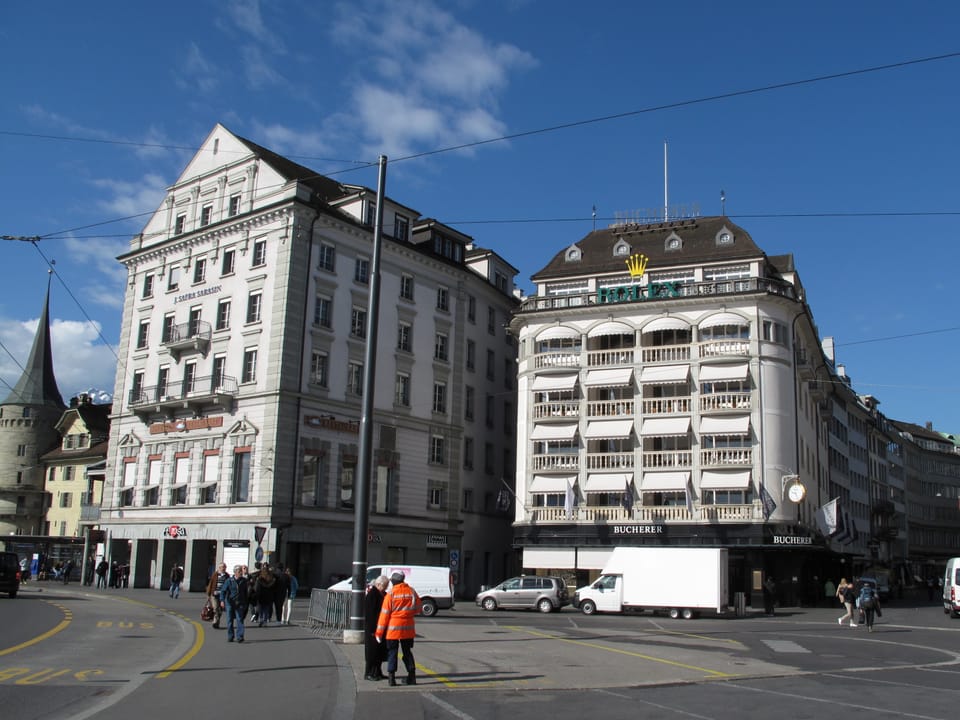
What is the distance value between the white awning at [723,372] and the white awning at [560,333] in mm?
7589

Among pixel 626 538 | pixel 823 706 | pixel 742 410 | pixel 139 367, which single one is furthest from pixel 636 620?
pixel 139 367

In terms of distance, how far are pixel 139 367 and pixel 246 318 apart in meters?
10.3

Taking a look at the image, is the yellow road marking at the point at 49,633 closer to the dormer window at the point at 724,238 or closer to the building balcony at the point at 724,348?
the building balcony at the point at 724,348

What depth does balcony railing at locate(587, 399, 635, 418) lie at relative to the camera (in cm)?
5138

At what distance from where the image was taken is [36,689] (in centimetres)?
1291

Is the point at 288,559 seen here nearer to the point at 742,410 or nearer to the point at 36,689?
the point at 742,410

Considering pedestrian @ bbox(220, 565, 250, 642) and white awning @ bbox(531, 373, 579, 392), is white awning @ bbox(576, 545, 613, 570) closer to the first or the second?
white awning @ bbox(531, 373, 579, 392)

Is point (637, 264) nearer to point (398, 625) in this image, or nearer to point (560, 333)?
point (560, 333)

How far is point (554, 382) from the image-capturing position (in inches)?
2094

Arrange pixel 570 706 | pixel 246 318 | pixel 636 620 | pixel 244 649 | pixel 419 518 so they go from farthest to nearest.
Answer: pixel 419 518 → pixel 246 318 → pixel 636 620 → pixel 244 649 → pixel 570 706

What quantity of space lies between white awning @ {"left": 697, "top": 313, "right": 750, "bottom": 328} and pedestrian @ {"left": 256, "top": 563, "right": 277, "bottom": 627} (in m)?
30.8

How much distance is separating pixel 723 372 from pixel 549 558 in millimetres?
13632

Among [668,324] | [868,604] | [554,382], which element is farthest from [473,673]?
[554,382]

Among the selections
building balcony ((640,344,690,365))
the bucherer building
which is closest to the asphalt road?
the bucherer building
